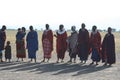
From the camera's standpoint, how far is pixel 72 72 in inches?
710

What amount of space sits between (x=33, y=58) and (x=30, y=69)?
454 centimetres

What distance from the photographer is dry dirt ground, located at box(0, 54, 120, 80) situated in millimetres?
16250

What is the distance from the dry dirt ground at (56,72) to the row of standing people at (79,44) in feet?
3.22

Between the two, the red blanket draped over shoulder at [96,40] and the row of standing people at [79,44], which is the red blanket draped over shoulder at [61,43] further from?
the red blanket draped over shoulder at [96,40]

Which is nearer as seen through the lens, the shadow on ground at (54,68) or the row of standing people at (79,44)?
the shadow on ground at (54,68)

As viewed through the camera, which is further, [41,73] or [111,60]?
[111,60]

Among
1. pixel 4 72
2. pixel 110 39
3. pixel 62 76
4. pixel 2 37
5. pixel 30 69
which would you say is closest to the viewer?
pixel 62 76

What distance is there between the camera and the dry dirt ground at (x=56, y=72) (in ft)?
53.3

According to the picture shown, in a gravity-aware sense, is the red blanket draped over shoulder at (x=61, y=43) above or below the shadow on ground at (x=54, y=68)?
above

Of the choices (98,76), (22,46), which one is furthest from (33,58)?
(98,76)

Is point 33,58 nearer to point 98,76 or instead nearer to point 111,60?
point 111,60

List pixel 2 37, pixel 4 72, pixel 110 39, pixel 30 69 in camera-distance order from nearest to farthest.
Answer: pixel 4 72
pixel 30 69
pixel 110 39
pixel 2 37

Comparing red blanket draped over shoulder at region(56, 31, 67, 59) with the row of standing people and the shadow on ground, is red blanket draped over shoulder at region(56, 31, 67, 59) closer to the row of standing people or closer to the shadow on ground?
the row of standing people

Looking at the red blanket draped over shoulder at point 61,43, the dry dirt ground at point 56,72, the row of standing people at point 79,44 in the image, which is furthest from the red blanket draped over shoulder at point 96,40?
the red blanket draped over shoulder at point 61,43
